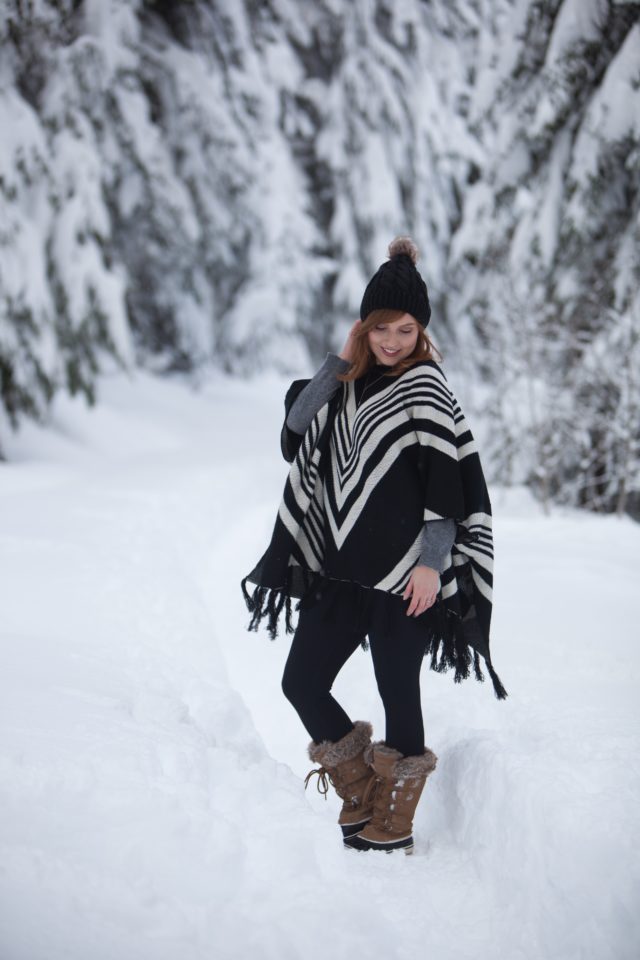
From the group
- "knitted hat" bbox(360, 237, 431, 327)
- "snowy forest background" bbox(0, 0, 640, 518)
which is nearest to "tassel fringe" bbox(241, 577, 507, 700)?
"knitted hat" bbox(360, 237, 431, 327)

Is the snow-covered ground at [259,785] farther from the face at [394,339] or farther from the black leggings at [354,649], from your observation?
the face at [394,339]

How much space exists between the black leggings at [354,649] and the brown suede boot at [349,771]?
38mm

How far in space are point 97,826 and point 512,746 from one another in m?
1.39

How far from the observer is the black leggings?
2283mm

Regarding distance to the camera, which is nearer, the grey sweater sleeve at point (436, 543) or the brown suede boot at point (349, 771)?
the grey sweater sleeve at point (436, 543)

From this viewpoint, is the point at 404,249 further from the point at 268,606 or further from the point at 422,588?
the point at 268,606

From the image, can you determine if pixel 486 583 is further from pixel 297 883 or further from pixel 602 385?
pixel 602 385

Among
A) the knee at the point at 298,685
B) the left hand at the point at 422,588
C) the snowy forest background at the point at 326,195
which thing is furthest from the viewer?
the snowy forest background at the point at 326,195

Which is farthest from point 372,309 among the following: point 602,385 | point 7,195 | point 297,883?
point 7,195

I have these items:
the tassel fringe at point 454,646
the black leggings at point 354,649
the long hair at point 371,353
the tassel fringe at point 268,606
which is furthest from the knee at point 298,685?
the long hair at point 371,353

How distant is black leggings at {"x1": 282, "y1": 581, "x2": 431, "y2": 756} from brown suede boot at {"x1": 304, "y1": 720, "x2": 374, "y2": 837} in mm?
38

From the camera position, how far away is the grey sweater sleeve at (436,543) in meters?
2.18

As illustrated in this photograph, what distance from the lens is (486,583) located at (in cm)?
233

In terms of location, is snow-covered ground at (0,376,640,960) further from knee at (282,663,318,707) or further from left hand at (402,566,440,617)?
left hand at (402,566,440,617)
